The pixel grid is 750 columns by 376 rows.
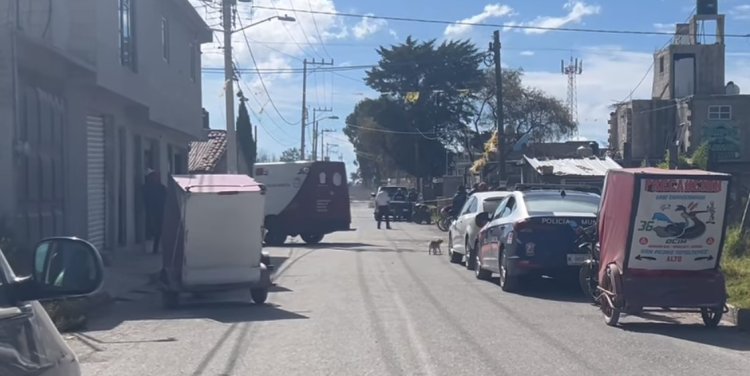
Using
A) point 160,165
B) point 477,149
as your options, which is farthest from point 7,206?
point 477,149

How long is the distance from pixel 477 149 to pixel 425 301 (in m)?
53.4

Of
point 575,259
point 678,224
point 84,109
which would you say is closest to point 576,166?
point 84,109

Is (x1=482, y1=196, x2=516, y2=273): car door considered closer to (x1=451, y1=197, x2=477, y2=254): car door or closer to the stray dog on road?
(x1=451, y1=197, x2=477, y2=254): car door

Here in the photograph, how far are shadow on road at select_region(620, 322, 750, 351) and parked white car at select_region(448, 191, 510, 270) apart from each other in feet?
24.8

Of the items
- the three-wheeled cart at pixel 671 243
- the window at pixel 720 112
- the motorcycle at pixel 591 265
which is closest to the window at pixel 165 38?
the motorcycle at pixel 591 265

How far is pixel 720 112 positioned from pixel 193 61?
34626 millimetres

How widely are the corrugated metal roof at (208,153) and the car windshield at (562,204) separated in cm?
3189

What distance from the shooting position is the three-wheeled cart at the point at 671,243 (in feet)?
40.1

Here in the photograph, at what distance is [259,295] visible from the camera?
15391 millimetres

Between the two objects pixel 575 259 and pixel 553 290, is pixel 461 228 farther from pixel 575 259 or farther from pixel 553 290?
pixel 575 259

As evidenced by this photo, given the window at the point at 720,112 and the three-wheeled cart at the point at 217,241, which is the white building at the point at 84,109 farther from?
the window at the point at 720,112

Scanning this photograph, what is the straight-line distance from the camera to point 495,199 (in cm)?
2134

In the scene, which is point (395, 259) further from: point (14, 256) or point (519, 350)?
point (519, 350)

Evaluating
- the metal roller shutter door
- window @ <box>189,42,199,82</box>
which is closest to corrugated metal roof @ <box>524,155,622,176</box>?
window @ <box>189,42,199,82</box>
